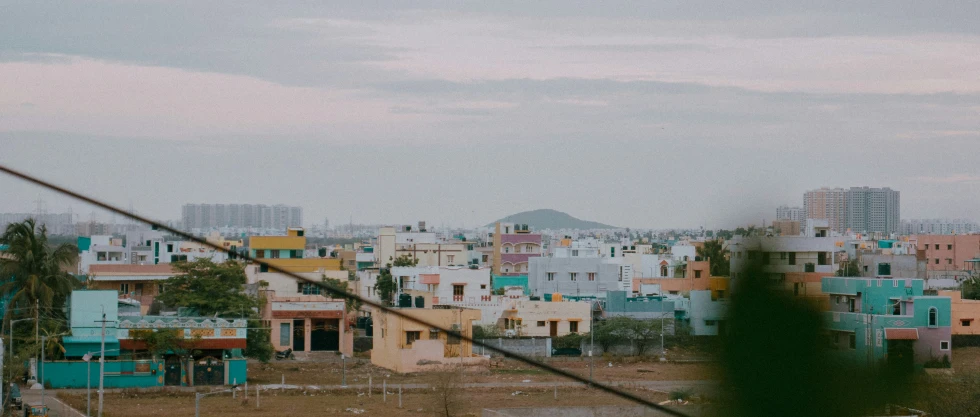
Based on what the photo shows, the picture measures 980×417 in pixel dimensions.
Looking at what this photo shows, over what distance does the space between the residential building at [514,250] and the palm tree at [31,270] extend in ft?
53.1

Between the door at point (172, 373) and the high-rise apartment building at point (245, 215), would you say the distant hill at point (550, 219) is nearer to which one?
the high-rise apartment building at point (245, 215)

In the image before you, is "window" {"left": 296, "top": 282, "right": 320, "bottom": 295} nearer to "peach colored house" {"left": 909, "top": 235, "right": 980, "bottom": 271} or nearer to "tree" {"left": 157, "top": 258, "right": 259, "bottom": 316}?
"tree" {"left": 157, "top": 258, "right": 259, "bottom": 316}

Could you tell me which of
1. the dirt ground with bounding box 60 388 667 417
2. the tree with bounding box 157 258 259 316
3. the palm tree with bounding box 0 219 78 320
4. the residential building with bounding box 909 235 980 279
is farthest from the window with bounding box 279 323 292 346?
the residential building with bounding box 909 235 980 279

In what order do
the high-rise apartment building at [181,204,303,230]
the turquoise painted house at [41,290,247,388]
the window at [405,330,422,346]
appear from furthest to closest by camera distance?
the high-rise apartment building at [181,204,303,230] < the window at [405,330,422,346] < the turquoise painted house at [41,290,247,388]

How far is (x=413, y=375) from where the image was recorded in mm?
14852

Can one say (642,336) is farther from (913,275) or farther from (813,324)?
(813,324)

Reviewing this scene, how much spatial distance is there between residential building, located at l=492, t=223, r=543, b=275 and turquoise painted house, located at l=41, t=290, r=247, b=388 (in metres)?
15.9

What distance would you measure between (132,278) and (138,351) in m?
6.92

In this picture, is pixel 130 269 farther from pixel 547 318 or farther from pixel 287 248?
pixel 547 318

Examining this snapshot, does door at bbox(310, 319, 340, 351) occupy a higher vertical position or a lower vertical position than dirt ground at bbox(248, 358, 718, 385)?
higher

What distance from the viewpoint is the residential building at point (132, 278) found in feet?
63.8

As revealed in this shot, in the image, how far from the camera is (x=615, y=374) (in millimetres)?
14773

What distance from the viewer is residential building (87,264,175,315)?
1944 cm

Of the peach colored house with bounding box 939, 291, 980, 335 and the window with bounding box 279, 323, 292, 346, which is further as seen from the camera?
the peach colored house with bounding box 939, 291, 980, 335
